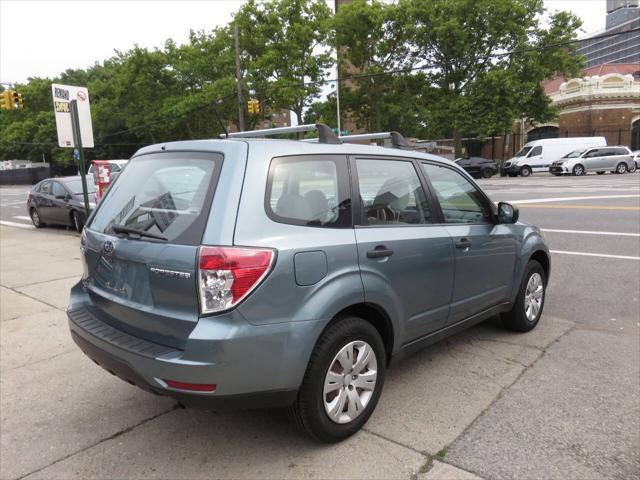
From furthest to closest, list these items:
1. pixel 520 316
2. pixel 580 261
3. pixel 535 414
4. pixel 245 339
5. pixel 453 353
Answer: pixel 580 261, pixel 520 316, pixel 453 353, pixel 535 414, pixel 245 339

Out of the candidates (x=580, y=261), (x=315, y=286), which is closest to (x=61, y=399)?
(x=315, y=286)

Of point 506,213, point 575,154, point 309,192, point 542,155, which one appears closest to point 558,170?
point 575,154

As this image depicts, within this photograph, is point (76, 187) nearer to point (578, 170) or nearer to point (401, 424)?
point (401, 424)

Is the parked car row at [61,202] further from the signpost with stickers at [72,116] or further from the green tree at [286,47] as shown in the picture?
the green tree at [286,47]

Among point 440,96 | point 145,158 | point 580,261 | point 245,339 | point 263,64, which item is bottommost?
point 580,261

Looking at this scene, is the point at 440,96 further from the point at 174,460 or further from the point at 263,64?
the point at 174,460

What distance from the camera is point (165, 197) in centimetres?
287

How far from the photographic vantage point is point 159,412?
131 inches

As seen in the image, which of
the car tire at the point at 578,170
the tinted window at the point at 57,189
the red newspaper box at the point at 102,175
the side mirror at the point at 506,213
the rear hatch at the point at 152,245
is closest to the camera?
the rear hatch at the point at 152,245

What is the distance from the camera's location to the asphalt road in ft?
8.84

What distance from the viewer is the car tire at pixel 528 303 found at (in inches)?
177

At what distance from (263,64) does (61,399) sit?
36024mm

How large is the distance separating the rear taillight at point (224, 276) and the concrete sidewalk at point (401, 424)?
3.22 feet

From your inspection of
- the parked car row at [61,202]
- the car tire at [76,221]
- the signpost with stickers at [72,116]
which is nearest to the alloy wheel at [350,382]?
the signpost with stickers at [72,116]
